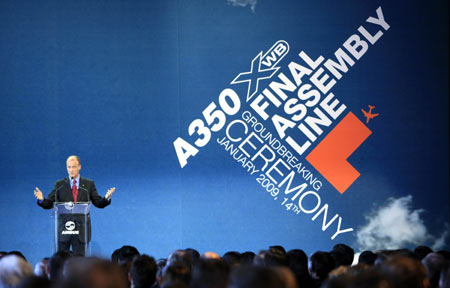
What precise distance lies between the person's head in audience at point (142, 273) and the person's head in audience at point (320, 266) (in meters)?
1.03

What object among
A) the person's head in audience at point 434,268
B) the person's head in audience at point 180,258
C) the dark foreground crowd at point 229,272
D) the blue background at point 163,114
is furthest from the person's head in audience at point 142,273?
the blue background at point 163,114

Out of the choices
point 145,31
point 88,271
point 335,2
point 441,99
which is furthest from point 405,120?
point 88,271

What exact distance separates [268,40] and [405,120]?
2.02m

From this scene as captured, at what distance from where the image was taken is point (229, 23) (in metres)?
7.54

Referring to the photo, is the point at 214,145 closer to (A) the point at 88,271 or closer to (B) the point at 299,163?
(B) the point at 299,163

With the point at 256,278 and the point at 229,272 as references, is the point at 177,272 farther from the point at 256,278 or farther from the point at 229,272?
the point at 256,278

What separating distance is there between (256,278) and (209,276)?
1.99ft

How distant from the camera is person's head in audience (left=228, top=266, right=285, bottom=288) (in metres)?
1.83

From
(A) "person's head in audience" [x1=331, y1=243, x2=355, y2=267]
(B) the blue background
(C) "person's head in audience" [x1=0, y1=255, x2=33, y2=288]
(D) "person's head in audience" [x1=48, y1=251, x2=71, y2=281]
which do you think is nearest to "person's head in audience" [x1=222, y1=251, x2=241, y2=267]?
(A) "person's head in audience" [x1=331, y1=243, x2=355, y2=267]

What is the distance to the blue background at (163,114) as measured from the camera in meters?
7.28

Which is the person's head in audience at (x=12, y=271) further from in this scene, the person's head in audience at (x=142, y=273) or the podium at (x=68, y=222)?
the podium at (x=68, y=222)

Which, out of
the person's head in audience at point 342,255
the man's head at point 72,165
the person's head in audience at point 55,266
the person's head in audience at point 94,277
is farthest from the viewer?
the man's head at point 72,165

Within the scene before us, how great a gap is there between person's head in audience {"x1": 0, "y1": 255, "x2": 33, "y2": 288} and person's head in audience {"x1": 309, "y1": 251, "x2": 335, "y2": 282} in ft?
5.63

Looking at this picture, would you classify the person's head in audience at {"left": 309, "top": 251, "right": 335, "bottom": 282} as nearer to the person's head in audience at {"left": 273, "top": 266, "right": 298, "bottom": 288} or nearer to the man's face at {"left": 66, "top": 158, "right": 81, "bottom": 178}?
the person's head in audience at {"left": 273, "top": 266, "right": 298, "bottom": 288}
